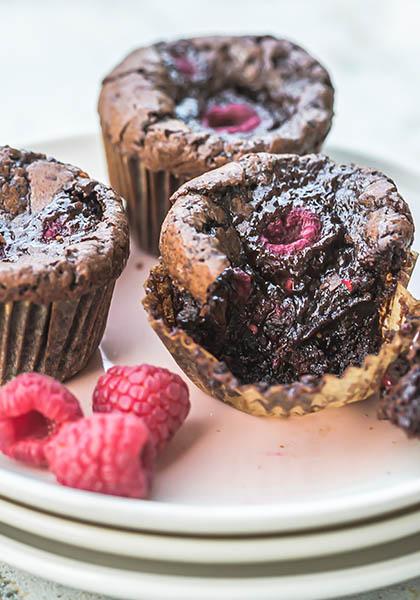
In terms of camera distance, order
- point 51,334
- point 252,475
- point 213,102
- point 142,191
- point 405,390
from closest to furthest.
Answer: point 405,390, point 252,475, point 51,334, point 142,191, point 213,102

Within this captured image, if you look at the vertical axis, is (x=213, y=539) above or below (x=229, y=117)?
below

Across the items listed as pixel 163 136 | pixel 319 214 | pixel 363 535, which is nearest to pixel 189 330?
pixel 319 214

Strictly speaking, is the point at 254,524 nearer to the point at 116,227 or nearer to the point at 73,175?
the point at 116,227

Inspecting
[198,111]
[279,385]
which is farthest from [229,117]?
[279,385]

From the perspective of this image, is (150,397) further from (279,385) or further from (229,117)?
(229,117)

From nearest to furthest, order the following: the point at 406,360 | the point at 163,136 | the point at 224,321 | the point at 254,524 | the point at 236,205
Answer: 1. the point at 254,524
2. the point at 406,360
3. the point at 224,321
4. the point at 236,205
5. the point at 163,136

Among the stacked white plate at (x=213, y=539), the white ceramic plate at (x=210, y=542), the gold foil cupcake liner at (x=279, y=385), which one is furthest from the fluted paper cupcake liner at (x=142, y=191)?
the white ceramic plate at (x=210, y=542)

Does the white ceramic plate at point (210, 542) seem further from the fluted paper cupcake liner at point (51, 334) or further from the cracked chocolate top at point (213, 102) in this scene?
the cracked chocolate top at point (213, 102)
